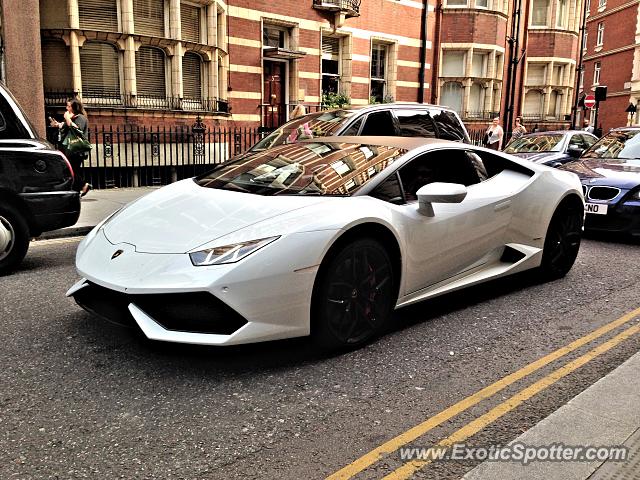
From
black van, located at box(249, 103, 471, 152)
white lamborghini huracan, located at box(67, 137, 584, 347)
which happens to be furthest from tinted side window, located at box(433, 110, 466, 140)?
white lamborghini huracan, located at box(67, 137, 584, 347)

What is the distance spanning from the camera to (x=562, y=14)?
2859cm

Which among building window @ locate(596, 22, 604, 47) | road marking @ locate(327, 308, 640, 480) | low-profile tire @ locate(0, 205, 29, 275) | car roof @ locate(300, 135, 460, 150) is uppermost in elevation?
building window @ locate(596, 22, 604, 47)

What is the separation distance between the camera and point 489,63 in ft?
80.8

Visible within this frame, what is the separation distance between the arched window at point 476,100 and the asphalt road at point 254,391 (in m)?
21.9

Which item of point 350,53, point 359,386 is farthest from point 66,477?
point 350,53

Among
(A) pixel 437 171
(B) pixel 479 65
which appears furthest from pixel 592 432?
(B) pixel 479 65

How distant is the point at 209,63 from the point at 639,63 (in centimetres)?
4321

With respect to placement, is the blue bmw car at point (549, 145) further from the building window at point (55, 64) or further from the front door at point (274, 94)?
the building window at point (55, 64)

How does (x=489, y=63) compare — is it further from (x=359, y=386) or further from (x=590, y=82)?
(x=590, y=82)

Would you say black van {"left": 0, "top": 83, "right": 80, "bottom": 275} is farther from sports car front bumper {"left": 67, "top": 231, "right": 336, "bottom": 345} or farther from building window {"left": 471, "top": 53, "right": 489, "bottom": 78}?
building window {"left": 471, "top": 53, "right": 489, "bottom": 78}

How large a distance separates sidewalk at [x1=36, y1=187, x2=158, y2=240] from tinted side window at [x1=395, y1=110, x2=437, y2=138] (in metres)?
4.66

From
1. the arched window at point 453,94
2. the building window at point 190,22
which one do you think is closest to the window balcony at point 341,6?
the building window at point 190,22

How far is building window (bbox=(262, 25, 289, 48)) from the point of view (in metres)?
18.0

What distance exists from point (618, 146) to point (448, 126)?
2.77 metres
